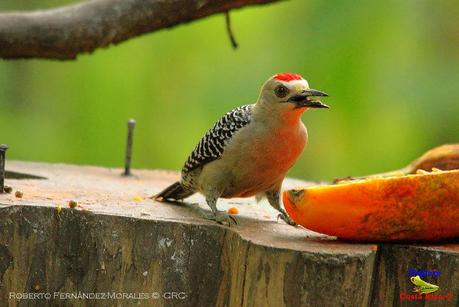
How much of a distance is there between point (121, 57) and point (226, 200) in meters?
4.27

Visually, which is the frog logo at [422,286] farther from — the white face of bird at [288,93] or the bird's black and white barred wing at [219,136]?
the bird's black and white barred wing at [219,136]

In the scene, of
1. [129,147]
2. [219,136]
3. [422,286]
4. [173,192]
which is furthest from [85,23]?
[422,286]

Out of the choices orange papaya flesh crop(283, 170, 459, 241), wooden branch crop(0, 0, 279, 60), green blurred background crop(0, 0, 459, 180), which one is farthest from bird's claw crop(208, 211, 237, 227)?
green blurred background crop(0, 0, 459, 180)

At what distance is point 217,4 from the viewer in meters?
5.58

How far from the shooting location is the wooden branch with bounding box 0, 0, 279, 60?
5449mm

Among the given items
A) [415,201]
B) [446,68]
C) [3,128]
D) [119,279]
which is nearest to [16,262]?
[119,279]

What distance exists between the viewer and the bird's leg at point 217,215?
13.6ft

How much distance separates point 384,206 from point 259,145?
838mm

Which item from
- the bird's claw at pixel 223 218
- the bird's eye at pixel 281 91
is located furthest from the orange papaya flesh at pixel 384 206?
the bird's eye at pixel 281 91

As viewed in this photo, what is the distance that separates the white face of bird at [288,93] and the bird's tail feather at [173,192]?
84 cm

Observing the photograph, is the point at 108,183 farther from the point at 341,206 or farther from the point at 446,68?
the point at 446,68

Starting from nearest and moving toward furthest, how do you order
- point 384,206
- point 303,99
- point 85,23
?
point 384,206 < point 303,99 < point 85,23

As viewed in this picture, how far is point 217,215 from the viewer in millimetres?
4270

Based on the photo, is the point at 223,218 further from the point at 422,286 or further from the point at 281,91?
the point at 422,286
